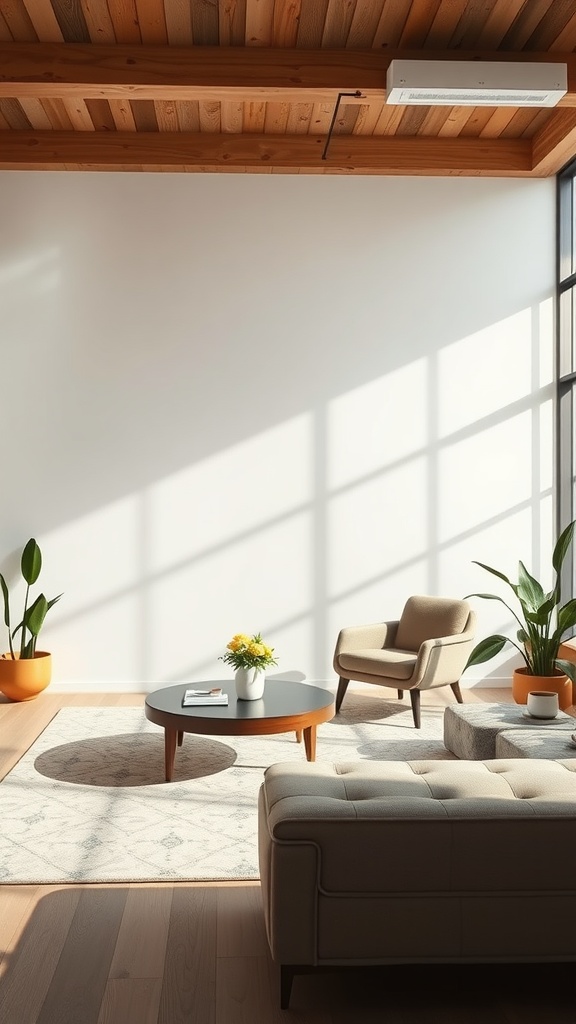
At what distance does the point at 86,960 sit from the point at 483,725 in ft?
7.47

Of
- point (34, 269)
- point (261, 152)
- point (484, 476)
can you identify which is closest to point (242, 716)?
point (484, 476)

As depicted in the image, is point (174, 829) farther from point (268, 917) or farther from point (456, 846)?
point (456, 846)

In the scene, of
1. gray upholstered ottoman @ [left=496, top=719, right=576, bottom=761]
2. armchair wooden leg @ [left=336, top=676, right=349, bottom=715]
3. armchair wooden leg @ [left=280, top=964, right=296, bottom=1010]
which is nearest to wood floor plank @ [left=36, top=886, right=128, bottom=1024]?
armchair wooden leg @ [left=280, top=964, right=296, bottom=1010]

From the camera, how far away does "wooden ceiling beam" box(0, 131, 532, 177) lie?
659cm

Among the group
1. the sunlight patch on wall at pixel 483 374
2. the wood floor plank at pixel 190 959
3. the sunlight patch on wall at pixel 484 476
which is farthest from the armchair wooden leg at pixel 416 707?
the wood floor plank at pixel 190 959

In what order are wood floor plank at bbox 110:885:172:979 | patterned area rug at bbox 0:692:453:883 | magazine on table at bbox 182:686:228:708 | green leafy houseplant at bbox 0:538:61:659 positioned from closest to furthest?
wood floor plank at bbox 110:885:172:979 < patterned area rug at bbox 0:692:453:883 < magazine on table at bbox 182:686:228:708 < green leafy houseplant at bbox 0:538:61:659

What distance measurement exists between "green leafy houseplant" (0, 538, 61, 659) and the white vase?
2.10 metres

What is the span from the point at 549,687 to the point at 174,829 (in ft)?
9.51

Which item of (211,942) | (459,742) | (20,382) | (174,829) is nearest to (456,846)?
(211,942)

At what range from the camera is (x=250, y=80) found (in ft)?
17.1

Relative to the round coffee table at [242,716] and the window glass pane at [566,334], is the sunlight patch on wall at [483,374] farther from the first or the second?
the round coffee table at [242,716]

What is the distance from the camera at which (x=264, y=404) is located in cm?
691

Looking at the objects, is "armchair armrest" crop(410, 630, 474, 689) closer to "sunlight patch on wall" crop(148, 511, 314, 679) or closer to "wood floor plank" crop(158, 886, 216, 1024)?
"sunlight patch on wall" crop(148, 511, 314, 679)

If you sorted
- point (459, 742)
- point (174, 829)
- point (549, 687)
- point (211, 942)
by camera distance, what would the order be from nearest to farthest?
1. point (211, 942)
2. point (174, 829)
3. point (459, 742)
4. point (549, 687)
